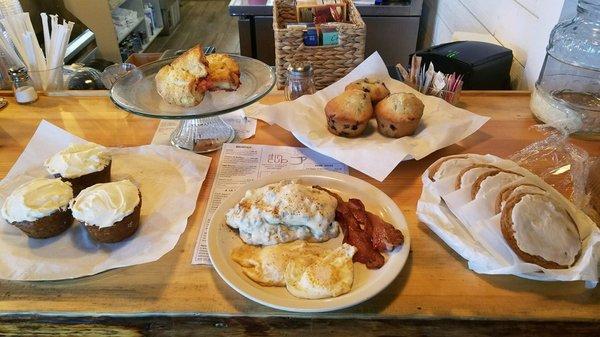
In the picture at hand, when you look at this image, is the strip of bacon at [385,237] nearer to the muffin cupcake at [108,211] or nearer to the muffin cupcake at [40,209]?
the muffin cupcake at [108,211]

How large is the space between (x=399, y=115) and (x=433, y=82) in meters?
0.26

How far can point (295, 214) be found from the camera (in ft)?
2.50

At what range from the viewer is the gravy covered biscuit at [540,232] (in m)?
0.69

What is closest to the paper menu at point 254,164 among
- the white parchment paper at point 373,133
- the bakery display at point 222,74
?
the white parchment paper at point 373,133

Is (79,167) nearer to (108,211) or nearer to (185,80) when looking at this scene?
(108,211)

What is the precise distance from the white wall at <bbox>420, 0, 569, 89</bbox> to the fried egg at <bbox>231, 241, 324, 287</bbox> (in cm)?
88

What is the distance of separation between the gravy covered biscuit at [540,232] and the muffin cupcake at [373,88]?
45 cm

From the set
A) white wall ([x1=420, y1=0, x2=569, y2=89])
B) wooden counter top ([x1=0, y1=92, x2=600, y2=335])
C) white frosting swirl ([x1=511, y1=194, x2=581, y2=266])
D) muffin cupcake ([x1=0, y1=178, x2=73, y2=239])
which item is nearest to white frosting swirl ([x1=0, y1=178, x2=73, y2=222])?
muffin cupcake ([x1=0, y1=178, x2=73, y2=239])

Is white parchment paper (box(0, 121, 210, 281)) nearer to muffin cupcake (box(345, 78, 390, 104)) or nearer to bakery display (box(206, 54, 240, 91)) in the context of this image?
bakery display (box(206, 54, 240, 91))

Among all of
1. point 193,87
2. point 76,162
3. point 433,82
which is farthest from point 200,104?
point 433,82

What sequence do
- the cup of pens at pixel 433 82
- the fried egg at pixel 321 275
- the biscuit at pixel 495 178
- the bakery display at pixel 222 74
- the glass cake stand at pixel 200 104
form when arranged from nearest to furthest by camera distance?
the fried egg at pixel 321 275 → the biscuit at pixel 495 178 → the glass cake stand at pixel 200 104 → the bakery display at pixel 222 74 → the cup of pens at pixel 433 82

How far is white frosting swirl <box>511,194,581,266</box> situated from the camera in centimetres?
69

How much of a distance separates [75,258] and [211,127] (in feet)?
1.58

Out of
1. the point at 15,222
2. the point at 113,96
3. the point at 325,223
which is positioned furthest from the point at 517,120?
the point at 15,222
